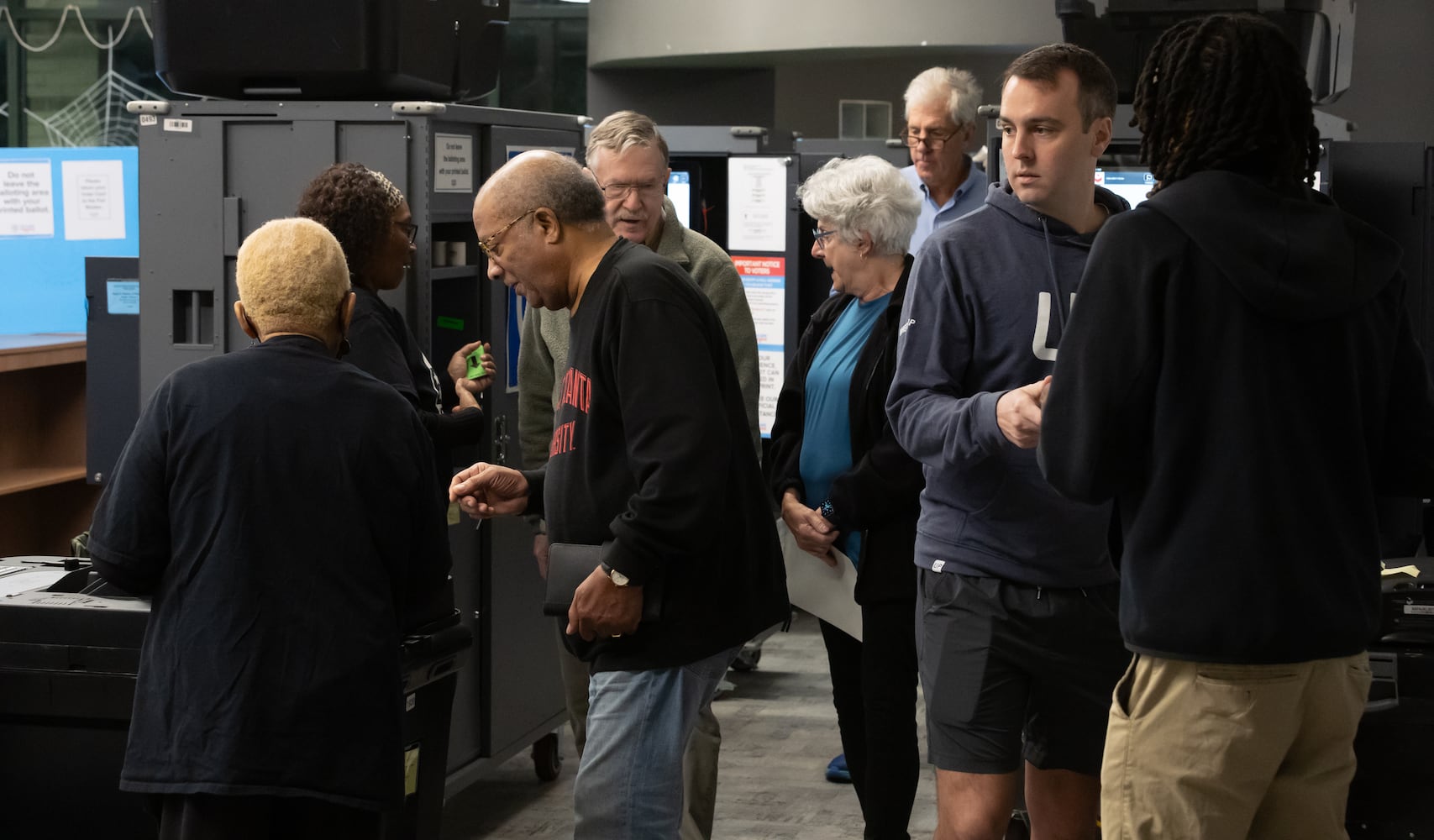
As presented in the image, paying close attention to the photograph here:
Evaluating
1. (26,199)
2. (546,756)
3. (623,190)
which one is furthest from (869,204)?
(26,199)

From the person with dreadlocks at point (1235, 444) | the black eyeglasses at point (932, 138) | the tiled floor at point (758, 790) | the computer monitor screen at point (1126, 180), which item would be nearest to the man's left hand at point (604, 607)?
the person with dreadlocks at point (1235, 444)

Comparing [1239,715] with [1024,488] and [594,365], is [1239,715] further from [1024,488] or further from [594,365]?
[594,365]

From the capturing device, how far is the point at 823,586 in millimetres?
3166

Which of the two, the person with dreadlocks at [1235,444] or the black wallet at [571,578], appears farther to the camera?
the black wallet at [571,578]

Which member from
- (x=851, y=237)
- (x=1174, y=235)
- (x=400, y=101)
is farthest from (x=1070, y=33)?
(x=1174, y=235)

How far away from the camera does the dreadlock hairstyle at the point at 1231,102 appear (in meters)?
1.69

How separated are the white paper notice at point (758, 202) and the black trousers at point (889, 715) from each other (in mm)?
2641

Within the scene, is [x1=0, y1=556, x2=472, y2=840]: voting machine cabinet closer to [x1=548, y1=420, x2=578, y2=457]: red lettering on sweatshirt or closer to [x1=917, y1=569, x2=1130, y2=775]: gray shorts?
[x1=548, y1=420, x2=578, y2=457]: red lettering on sweatshirt

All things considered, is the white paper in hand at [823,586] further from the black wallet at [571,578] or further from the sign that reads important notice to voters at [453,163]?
the sign that reads important notice to voters at [453,163]

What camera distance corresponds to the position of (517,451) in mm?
3908

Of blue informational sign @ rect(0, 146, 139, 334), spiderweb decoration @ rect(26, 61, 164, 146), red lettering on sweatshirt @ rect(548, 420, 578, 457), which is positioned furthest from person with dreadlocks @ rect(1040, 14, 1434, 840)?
spiderweb decoration @ rect(26, 61, 164, 146)

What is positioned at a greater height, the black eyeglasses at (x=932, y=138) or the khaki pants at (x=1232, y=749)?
the black eyeglasses at (x=932, y=138)

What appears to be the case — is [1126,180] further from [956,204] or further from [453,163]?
[453,163]

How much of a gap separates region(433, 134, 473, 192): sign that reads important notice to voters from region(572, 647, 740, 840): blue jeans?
1556 mm
